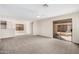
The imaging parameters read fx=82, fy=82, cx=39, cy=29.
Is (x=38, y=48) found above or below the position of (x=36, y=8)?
below

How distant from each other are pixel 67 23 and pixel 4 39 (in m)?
3.78

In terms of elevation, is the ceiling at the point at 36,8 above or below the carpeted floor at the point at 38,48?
above

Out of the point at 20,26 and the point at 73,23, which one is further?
the point at 20,26

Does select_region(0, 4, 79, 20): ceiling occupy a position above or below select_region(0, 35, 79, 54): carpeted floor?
above

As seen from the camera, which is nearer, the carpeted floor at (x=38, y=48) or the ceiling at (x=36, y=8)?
the carpeted floor at (x=38, y=48)

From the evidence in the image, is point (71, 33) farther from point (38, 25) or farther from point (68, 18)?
point (38, 25)

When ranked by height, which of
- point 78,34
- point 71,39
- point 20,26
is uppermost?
point 20,26

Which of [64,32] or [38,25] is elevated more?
[38,25]

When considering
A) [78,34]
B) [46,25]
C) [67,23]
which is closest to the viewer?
[78,34]

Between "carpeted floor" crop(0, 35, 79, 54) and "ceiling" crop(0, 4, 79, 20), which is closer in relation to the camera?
"carpeted floor" crop(0, 35, 79, 54)

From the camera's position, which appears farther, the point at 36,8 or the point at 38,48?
the point at 36,8
